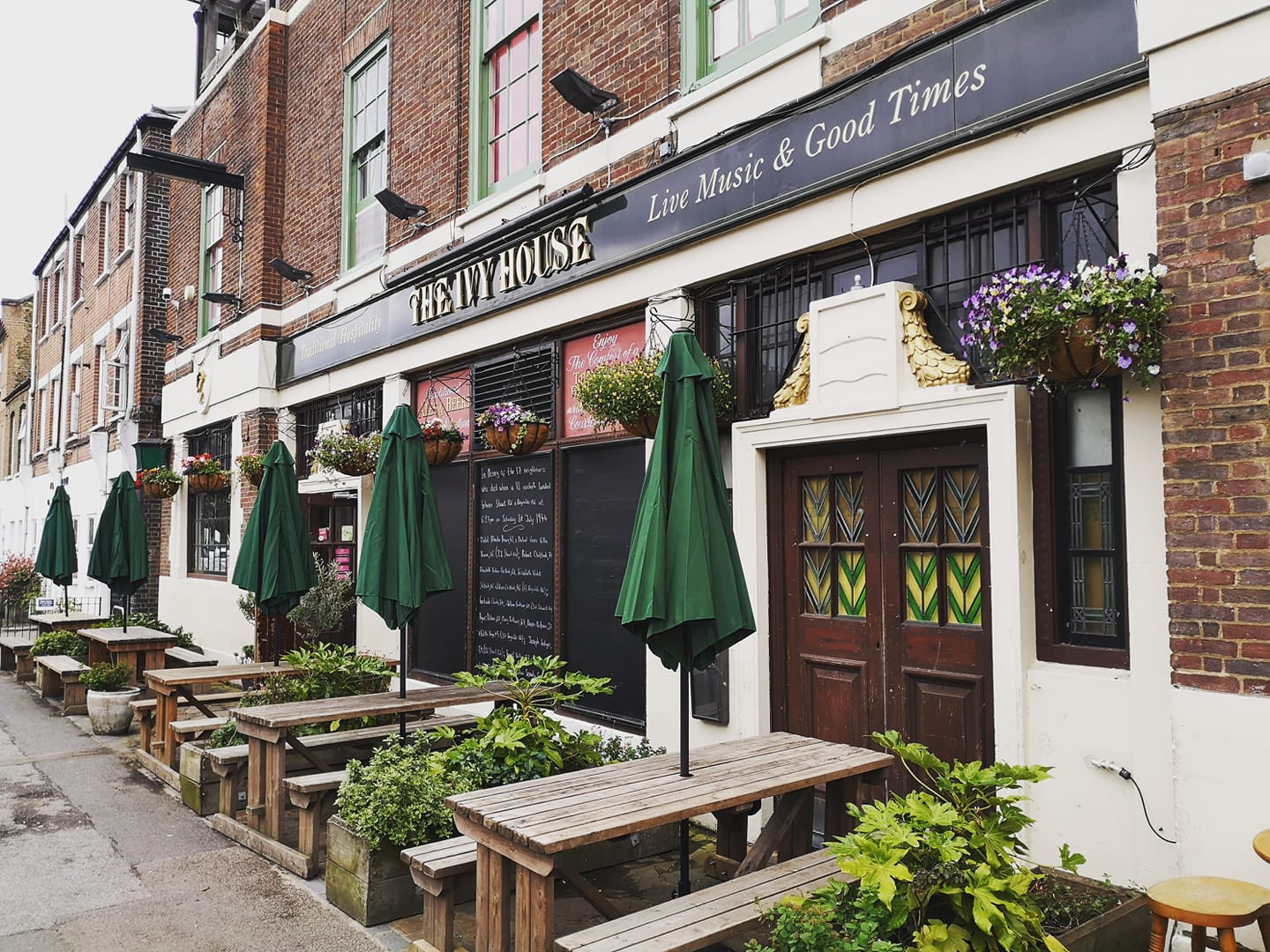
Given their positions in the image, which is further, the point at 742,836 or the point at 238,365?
the point at 238,365

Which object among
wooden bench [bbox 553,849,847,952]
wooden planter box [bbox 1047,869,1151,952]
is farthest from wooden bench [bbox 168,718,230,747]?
wooden planter box [bbox 1047,869,1151,952]

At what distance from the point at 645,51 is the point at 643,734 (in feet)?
17.2

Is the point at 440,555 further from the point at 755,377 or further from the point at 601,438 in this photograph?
the point at 755,377

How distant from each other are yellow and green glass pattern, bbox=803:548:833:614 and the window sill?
3199 mm

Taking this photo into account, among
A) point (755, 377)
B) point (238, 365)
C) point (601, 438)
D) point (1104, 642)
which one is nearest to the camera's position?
point (1104, 642)

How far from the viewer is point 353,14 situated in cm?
1170

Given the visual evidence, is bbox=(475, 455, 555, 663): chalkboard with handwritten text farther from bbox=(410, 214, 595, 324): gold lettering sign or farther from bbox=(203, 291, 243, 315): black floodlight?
bbox=(203, 291, 243, 315): black floodlight

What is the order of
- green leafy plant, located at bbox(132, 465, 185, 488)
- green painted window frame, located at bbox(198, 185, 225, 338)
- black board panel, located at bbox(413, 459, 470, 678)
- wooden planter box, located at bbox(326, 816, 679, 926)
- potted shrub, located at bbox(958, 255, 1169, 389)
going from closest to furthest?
potted shrub, located at bbox(958, 255, 1169, 389) → wooden planter box, located at bbox(326, 816, 679, 926) → black board panel, located at bbox(413, 459, 470, 678) → green leafy plant, located at bbox(132, 465, 185, 488) → green painted window frame, located at bbox(198, 185, 225, 338)

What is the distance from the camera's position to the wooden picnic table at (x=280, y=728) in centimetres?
588

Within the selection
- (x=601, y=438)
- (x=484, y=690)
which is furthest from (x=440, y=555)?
(x=601, y=438)

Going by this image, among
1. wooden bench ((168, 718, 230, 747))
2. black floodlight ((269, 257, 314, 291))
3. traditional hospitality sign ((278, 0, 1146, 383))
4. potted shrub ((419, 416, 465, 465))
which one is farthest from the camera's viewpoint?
black floodlight ((269, 257, 314, 291))

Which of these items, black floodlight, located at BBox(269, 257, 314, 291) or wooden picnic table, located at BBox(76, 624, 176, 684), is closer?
wooden picnic table, located at BBox(76, 624, 176, 684)

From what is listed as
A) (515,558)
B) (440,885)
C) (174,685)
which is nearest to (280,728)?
(440,885)

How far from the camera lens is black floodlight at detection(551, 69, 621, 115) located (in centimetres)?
742
